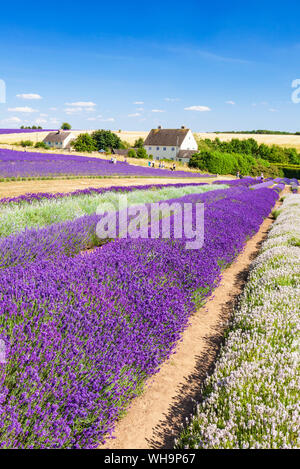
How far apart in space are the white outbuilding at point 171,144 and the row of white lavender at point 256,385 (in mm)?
49408

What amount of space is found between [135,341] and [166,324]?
1.91 ft

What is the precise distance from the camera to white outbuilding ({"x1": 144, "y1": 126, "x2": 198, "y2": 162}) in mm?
52500

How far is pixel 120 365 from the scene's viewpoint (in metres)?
2.08

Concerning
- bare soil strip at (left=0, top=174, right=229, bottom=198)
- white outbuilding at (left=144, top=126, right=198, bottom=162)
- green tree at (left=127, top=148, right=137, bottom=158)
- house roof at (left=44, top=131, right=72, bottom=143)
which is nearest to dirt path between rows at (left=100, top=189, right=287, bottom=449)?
bare soil strip at (left=0, top=174, right=229, bottom=198)

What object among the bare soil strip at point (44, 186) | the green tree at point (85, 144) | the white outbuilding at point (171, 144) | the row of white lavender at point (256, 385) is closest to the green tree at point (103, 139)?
the green tree at point (85, 144)

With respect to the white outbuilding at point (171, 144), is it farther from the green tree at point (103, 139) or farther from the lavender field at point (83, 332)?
the lavender field at point (83, 332)

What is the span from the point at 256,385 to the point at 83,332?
1306mm

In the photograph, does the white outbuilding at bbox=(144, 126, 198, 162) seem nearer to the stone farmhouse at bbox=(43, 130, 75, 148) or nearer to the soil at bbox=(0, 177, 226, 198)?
the stone farmhouse at bbox=(43, 130, 75, 148)

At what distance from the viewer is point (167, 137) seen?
54.6m

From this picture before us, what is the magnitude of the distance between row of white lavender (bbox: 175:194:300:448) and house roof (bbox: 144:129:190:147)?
52677mm

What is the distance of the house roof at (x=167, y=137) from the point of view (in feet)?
174

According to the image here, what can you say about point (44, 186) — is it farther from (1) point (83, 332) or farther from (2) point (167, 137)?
(2) point (167, 137)

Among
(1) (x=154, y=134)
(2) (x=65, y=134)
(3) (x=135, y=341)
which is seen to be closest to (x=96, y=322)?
(3) (x=135, y=341)
